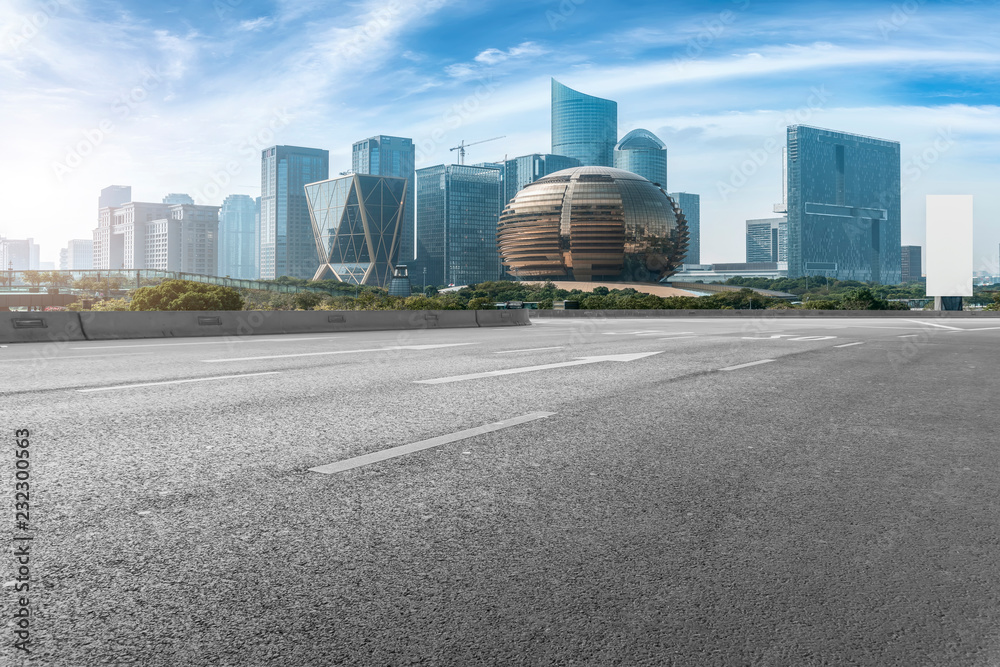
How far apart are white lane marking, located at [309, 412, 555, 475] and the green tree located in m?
49.2

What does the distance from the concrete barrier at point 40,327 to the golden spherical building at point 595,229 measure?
146 m

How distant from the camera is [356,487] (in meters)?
3.96

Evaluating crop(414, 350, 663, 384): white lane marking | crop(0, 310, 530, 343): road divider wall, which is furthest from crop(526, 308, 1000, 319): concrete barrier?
crop(414, 350, 663, 384): white lane marking

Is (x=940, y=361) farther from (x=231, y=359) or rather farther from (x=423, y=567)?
(x=423, y=567)

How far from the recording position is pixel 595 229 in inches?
6275

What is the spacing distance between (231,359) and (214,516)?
8307 millimetres

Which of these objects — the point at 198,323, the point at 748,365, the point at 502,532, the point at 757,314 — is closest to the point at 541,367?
the point at 748,365

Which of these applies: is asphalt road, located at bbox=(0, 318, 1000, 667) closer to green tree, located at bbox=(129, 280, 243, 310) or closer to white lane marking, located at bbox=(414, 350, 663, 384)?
white lane marking, located at bbox=(414, 350, 663, 384)

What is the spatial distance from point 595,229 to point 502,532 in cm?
15891

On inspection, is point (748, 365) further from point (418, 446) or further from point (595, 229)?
Answer: point (595, 229)

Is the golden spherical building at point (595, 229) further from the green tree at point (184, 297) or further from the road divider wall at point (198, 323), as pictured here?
the road divider wall at point (198, 323)

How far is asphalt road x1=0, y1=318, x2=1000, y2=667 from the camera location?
2.30 meters

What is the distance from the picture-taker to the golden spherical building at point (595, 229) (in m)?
160

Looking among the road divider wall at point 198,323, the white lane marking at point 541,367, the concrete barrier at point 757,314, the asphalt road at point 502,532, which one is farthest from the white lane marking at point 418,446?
the concrete barrier at point 757,314
